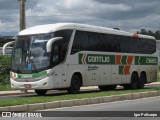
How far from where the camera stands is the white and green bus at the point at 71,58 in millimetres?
20969

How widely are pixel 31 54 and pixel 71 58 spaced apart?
216 cm

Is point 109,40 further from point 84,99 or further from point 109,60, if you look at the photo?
point 84,99

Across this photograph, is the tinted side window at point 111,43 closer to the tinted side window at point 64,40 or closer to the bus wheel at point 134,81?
the bus wheel at point 134,81

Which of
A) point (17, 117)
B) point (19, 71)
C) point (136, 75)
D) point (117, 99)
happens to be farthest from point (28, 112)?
point (136, 75)

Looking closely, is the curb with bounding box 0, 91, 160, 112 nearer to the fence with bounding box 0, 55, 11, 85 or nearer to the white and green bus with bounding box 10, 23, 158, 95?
the white and green bus with bounding box 10, 23, 158, 95

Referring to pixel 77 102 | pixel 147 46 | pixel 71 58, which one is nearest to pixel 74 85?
pixel 71 58

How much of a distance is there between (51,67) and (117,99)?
3.61 meters

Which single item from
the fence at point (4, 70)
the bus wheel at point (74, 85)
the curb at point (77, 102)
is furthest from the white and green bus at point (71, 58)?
the fence at point (4, 70)

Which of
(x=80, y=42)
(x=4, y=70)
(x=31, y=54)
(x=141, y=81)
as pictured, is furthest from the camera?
(x=4, y=70)

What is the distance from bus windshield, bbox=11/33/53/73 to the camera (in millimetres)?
20922

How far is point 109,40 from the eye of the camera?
1020 inches

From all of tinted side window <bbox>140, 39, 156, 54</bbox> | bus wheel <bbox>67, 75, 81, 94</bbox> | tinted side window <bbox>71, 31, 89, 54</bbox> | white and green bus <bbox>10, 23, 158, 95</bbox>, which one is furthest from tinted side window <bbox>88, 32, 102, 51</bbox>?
tinted side window <bbox>140, 39, 156, 54</bbox>

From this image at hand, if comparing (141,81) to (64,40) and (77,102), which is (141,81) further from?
(77,102)

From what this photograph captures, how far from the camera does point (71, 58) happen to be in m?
22.3
